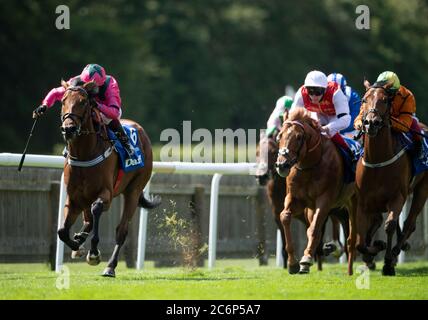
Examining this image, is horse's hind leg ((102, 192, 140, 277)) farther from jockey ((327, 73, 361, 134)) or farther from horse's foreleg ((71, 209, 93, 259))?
jockey ((327, 73, 361, 134))

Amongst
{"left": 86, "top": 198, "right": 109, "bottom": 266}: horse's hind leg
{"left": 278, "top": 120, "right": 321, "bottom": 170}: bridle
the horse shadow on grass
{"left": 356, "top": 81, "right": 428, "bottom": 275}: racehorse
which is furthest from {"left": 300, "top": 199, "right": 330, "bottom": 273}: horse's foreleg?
{"left": 86, "top": 198, "right": 109, "bottom": 266}: horse's hind leg

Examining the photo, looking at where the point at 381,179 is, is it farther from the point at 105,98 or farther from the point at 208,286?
the point at 105,98

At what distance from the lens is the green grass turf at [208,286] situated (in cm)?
798

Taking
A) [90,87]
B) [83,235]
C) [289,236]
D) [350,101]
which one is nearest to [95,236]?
[83,235]

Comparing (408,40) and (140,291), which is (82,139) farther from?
(408,40)

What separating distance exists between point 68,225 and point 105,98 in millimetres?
1342

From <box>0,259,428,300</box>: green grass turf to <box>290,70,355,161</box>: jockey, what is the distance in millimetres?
1454

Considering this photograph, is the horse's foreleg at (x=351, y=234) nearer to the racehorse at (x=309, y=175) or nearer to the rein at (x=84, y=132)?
the racehorse at (x=309, y=175)

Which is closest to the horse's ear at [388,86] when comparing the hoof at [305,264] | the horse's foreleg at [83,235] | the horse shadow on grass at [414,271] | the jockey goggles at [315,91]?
the jockey goggles at [315,91]

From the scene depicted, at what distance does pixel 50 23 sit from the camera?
1403 inches

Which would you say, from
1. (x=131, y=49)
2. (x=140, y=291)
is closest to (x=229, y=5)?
(x=131, y=49)

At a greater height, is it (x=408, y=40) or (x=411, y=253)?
(x=408, y=40)

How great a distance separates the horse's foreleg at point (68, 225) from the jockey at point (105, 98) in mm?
852

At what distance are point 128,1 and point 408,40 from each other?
12.1 m
